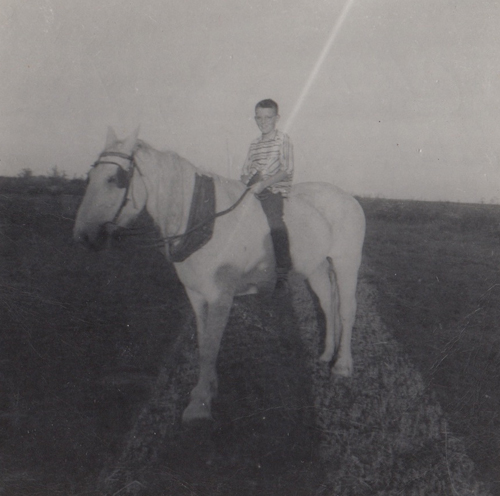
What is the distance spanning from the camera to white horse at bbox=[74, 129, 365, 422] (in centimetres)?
236

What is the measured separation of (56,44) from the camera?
9.34 ft

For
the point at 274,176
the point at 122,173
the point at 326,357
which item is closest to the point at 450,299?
the point at 326,357

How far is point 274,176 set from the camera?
310 centimetres

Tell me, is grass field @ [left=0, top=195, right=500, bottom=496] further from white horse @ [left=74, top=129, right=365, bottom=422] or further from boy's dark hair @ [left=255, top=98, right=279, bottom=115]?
boy's dark hair @ [left=255, top=98, right=279, bottom=115]

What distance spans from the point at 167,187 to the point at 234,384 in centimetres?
161

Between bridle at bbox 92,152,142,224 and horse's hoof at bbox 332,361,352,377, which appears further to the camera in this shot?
horse's hoof at bbox 332,361,352,377

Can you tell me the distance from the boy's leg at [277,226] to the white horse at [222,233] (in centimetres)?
5

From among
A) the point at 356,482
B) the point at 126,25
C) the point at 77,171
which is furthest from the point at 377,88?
the point at 356,482

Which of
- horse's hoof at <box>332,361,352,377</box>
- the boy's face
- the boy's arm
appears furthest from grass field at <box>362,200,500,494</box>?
the boy's face

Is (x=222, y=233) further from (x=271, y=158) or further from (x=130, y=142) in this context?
(x=130, y=142)

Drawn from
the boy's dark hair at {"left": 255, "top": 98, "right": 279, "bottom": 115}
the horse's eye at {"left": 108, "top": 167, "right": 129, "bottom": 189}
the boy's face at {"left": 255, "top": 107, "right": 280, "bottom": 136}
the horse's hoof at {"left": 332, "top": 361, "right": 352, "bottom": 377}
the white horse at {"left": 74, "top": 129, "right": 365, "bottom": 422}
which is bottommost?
the horse's hoof at {"left": 332, "top": 361, "right": 352, "bottom": 377}

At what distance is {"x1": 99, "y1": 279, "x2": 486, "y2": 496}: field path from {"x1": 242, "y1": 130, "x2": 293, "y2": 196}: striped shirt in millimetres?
1579

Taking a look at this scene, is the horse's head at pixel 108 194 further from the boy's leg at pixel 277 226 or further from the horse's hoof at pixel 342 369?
the horse's hoof at pixel 342 369

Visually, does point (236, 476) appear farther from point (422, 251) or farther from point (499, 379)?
point (422, 251)
